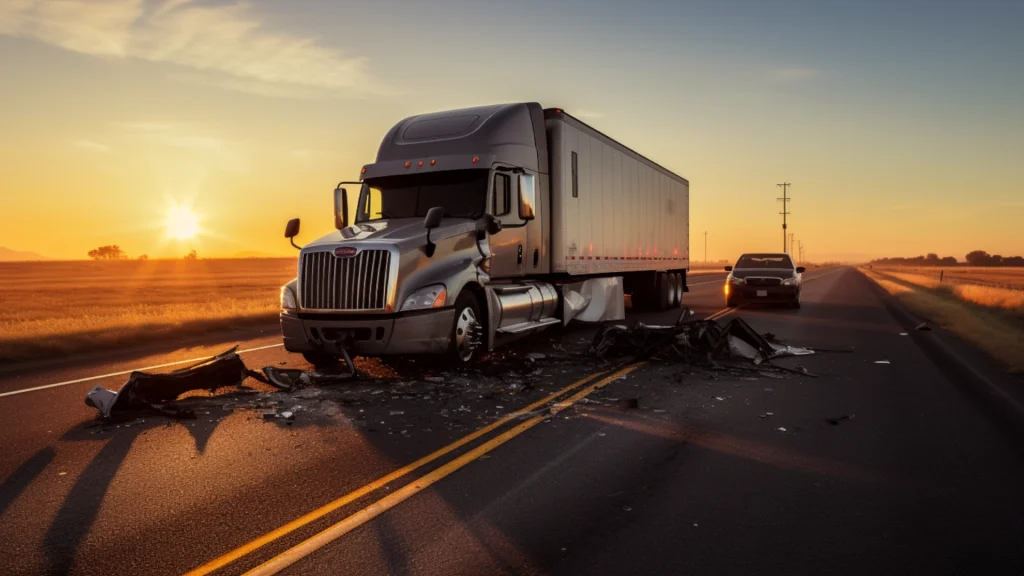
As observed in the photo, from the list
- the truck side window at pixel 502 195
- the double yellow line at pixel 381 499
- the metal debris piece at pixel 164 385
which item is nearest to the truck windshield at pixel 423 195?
the truck side window at pixel 502 195

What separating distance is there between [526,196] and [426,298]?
272cm

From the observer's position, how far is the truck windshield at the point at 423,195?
10.3 meters

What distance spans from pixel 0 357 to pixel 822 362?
505 inches

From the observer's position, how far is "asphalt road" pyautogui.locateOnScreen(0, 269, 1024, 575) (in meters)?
3.58

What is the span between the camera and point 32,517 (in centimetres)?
415

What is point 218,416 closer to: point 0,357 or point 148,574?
point 148,574

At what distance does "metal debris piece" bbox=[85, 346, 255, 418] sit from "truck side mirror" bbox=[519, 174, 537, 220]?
4.51m

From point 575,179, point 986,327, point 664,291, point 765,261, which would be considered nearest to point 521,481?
point 575,179

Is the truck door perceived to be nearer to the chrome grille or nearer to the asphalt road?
the chrome grille

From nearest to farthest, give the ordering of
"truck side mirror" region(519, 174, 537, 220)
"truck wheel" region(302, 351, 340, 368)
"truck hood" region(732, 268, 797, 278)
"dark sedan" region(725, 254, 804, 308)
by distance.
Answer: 1. "truck wheel" region(302, 351, 340, 368)
2. "truck side mirror" region(519, 174, 537, 220)
3. "dark sedan" region(725, 254, 804, 308)
4. "truck hood" region(732, 268, 797, 278)

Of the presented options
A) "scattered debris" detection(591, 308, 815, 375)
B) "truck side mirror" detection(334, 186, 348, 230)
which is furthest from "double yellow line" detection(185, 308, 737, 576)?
"truck side mirror" detection(334, 186, 348, 230)

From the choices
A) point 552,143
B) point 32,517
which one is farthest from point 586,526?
point 552,143

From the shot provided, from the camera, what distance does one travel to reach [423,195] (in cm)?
1050

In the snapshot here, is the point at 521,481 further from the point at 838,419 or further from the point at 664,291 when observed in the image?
the point at 664,291
